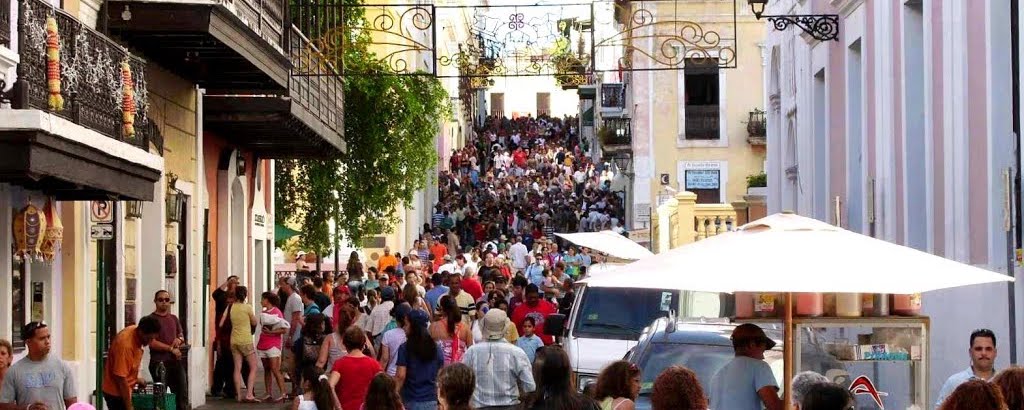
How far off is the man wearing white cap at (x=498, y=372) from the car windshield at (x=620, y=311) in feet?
17.7

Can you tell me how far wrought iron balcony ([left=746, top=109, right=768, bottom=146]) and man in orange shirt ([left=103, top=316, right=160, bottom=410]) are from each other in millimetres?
34417

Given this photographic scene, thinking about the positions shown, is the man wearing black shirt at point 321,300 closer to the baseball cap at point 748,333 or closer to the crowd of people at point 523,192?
the baseball cap at point 748,333

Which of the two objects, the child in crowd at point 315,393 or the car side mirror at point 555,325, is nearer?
the child in crowd at point 315,393

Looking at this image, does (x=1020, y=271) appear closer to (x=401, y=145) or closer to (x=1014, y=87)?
A: (x=1014, y=87)

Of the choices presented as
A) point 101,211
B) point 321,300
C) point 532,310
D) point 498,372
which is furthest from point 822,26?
point 498,372

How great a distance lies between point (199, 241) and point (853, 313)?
48.6 ft

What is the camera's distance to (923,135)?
19266 millimetres

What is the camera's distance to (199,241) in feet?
82.1

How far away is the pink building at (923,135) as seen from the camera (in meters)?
15.4

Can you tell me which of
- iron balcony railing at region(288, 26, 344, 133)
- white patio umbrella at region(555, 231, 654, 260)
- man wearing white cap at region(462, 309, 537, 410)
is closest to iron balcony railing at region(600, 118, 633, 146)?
white patio umbrella at region(555, 231, 654, 260)

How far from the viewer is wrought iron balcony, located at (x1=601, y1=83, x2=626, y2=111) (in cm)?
6094

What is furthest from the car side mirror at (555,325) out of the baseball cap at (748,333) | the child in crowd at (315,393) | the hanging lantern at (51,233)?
the baseball cap at (748,333)

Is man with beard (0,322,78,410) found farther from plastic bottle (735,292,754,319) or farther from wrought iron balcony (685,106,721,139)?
wrought iron balcony (685,106,721,139)

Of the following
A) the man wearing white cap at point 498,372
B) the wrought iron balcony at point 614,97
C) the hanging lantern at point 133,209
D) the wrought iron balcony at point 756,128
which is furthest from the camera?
the wrought iron balcony at point 614,97
